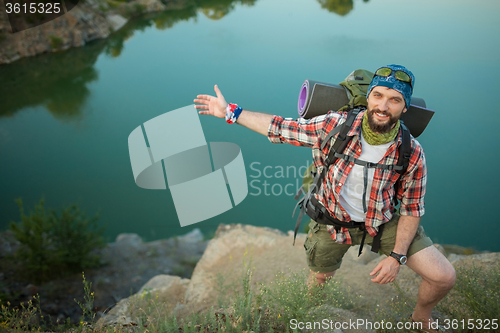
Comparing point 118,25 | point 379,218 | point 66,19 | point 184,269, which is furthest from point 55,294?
point 118,25

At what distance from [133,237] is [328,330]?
6191 mm

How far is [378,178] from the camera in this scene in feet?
6.57

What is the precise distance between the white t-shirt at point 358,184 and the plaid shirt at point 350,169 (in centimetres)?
2

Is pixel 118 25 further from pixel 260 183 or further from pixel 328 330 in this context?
pixel 328 330

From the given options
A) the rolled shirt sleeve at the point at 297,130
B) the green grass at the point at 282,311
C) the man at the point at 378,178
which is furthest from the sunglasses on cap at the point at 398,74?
the green grass at the point at 282,311

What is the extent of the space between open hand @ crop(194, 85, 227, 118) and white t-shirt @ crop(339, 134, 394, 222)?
2.89 feet

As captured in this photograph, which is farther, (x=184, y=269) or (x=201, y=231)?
(x=201, y=231)

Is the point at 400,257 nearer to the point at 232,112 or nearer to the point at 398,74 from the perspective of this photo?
the point at 398,74

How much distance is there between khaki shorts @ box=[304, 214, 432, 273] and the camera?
2161mm

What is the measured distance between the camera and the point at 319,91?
7.10ft

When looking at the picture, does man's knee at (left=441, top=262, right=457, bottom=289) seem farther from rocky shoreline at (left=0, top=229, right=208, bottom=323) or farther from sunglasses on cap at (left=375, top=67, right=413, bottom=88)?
rocky shoreline at (left=0, top=229, right=208, bottom=323)

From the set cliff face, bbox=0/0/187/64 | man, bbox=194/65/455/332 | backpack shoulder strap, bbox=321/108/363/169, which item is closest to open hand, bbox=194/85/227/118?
man, bbox=194/65/455/332

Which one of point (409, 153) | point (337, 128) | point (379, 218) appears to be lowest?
point (379, 218)

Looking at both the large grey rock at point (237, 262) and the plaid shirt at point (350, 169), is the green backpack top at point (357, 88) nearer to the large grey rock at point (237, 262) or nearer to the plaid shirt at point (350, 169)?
the plaid shirt at point (350, 169)
